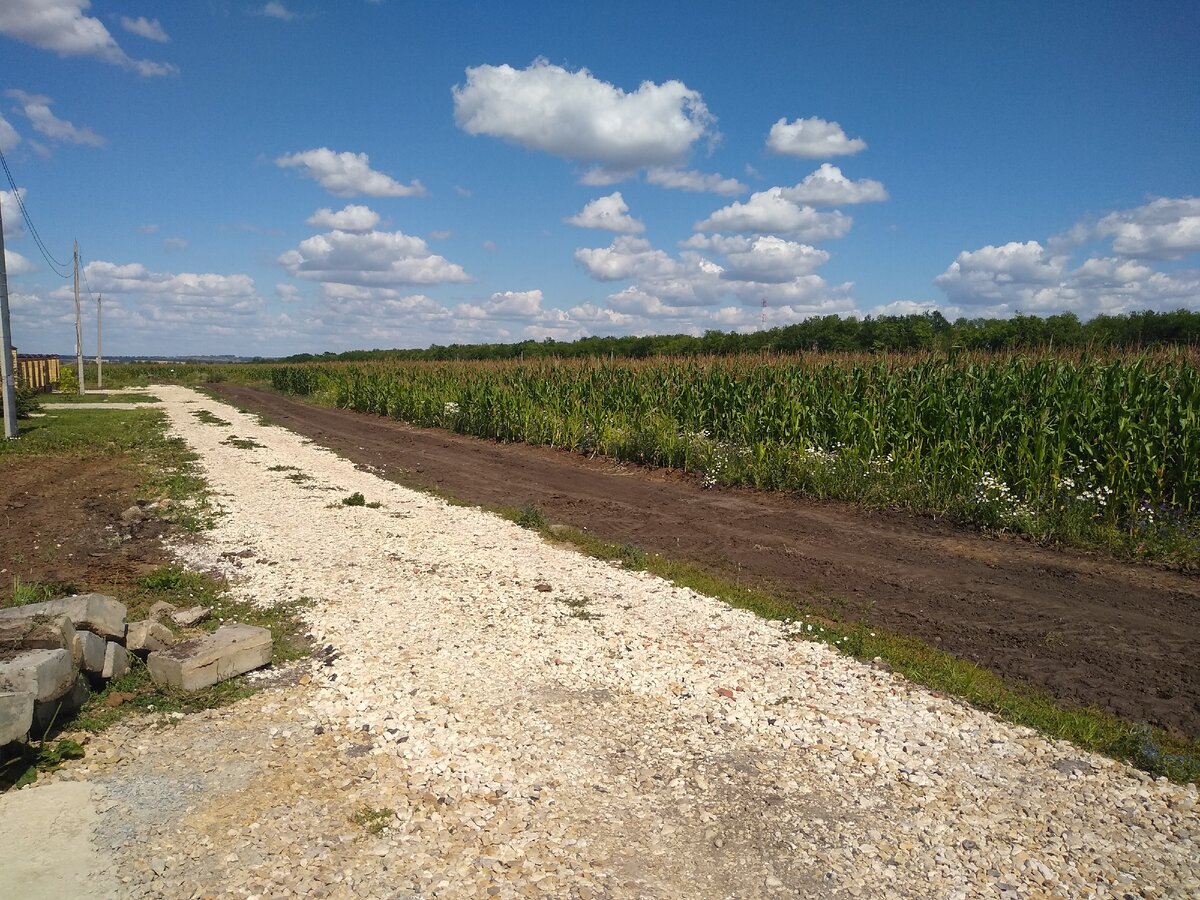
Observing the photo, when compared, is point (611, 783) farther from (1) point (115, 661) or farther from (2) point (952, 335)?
(2) point (952, 335)

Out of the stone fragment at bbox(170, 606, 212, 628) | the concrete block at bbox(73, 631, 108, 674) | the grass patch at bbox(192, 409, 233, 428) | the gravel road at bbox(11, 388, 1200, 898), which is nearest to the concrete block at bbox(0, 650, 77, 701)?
the concrete block at bbox(73, 631, 108, 674)

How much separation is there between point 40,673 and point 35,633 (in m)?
0.62

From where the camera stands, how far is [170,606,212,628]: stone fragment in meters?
6.46

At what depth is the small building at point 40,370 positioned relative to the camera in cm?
4095

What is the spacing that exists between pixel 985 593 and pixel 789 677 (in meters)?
3.42

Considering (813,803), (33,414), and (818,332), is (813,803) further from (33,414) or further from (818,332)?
(33,414)

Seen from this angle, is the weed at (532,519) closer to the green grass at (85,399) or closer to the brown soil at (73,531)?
the brown soil at (73,531)

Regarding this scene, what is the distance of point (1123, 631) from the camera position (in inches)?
269

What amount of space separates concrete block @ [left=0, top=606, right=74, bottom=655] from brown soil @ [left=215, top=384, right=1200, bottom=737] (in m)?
6.27

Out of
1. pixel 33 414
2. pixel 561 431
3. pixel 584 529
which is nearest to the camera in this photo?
pixel 584 529

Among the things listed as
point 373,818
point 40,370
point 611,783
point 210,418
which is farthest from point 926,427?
point 40,370

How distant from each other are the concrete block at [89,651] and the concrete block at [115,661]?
0.08 feet

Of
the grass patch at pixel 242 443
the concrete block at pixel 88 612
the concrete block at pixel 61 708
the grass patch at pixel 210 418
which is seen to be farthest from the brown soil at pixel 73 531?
the grass patch at pixel 210 418

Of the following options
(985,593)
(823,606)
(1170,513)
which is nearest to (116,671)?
(823,606)
